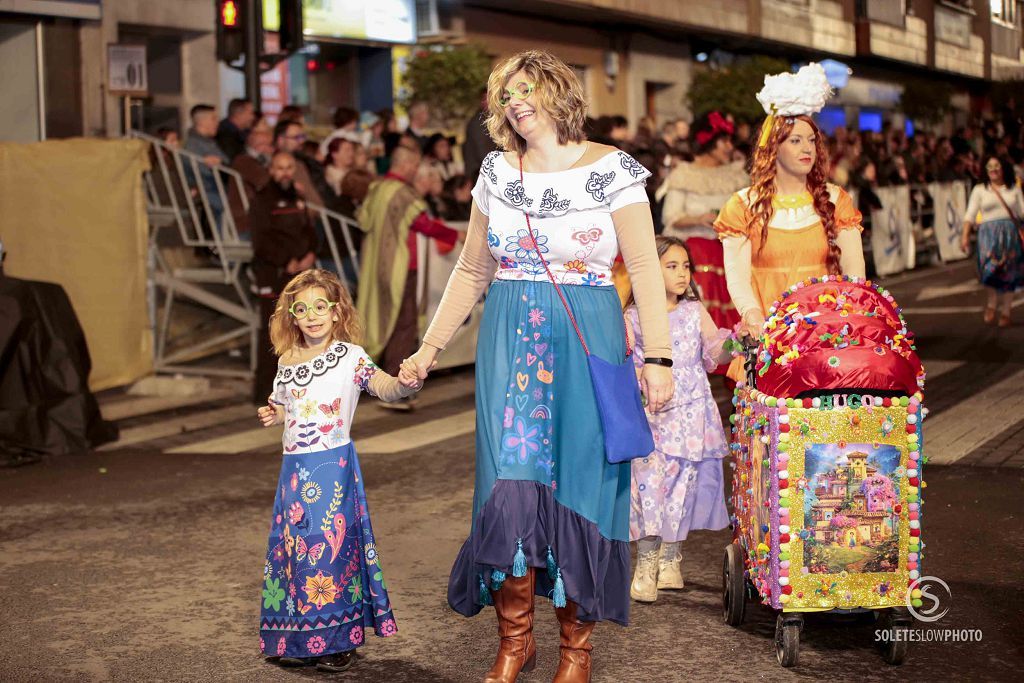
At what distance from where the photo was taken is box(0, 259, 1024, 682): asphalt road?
5.54m

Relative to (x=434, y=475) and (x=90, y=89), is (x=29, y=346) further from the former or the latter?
(x=90, y=89)

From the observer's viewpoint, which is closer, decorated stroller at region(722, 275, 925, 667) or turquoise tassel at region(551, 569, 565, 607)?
turquoise tassel at region(551, 569, 565, 607)

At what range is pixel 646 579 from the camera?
20.8 ft

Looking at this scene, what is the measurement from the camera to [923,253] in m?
24.2

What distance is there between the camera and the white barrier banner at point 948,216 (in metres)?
24.7

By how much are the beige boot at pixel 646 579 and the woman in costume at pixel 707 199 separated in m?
5.20

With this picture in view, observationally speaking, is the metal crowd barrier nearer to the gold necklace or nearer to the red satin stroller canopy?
the gold necklace

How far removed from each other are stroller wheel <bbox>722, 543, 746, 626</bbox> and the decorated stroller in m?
0.34

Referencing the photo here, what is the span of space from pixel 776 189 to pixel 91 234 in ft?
24.4

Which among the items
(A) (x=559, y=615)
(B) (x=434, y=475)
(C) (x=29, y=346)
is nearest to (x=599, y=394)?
(A) (x=559, y=615)

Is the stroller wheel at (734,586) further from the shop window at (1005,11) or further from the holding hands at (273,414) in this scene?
the shop window at (1005,11)

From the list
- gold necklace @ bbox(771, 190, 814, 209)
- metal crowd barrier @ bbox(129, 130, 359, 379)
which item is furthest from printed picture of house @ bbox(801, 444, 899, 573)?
metal crowd barrier @ bbox(129, 130, 359, 379)

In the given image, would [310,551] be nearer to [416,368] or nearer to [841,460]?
[416,368]

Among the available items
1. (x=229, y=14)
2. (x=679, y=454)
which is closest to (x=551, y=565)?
(x=679, y=454)
